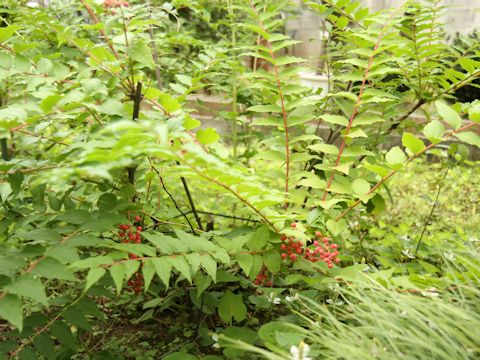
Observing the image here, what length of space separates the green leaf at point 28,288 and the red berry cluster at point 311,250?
63cm

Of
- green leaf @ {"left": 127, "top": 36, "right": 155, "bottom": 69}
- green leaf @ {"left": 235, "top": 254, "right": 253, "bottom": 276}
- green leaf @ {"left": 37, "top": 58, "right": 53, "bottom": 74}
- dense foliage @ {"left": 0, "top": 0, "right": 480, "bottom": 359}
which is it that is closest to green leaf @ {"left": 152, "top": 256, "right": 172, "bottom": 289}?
dense foliage @ {"left": 0, "top": 0, "right": 480, "bottom": 359}

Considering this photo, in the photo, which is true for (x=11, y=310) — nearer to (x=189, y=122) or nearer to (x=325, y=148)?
(x=189, y=122)

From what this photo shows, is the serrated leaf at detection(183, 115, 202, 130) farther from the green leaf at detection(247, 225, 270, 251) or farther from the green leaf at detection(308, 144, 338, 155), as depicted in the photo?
the green leaf at detection(308, 144, 338, 155)

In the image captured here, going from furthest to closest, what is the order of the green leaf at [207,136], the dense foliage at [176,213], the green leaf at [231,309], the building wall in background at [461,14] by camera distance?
the building wall in background at [461,14], the green leaf at [231,309], the green leaf at [207,136], the dense foliage at [176,213]

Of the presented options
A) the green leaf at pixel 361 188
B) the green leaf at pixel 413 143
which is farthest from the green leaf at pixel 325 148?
the green leaf at pixel 413 143

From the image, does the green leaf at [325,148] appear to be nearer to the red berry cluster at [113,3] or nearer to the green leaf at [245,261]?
the green leaf at [245,261]

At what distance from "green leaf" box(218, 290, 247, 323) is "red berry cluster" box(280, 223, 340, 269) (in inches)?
7.7

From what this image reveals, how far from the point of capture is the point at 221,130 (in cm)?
386

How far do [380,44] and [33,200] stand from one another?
113cm

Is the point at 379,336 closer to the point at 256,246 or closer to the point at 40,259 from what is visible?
the point at 256,246

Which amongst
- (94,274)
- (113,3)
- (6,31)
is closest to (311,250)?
(94,274)

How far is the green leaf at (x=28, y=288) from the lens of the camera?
3.07ft

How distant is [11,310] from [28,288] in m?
0.05

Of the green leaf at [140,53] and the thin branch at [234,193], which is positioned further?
the green leaf at [140,53]
